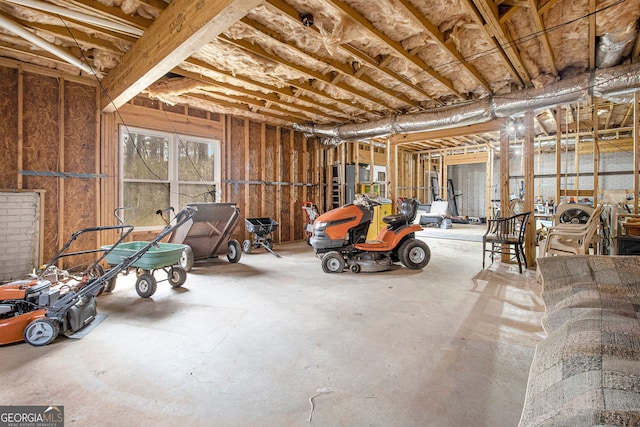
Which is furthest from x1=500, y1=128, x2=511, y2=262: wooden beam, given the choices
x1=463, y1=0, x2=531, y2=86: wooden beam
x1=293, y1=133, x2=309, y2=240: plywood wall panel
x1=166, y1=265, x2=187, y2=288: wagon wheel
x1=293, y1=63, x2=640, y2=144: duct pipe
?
x1=166, y1=265, x2=187, y2=288: wagon wheel

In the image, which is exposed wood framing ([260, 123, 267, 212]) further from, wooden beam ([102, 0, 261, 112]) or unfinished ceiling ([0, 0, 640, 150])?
wooden beam ([102, 0, 261, 112])

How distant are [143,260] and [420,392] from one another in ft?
9.30

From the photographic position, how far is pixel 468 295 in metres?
3.26

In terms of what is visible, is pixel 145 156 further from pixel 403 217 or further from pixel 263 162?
pixel 403 217

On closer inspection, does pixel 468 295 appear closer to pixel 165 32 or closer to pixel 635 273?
pixel 635 273

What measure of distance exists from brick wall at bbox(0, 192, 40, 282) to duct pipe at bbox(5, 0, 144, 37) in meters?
2.37

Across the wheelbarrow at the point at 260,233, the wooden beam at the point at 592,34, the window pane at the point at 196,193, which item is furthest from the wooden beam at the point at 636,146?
the window pane at the point at 196,193

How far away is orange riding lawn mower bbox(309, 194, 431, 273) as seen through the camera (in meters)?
4.25

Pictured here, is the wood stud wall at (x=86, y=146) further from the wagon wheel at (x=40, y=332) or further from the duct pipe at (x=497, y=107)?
the wagon wheel at (x=40, y=332)

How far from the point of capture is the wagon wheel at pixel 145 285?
3131 mm

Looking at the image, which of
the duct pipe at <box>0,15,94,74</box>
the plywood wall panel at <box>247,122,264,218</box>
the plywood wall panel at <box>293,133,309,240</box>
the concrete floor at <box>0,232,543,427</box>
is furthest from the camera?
the plywood wall panel at <box>293,133,309,240</box>

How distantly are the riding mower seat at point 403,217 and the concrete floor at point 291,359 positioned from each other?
1.27 m

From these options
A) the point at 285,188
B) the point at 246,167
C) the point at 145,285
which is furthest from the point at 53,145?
the point at 285,188

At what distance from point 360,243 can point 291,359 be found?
2.63 metres
